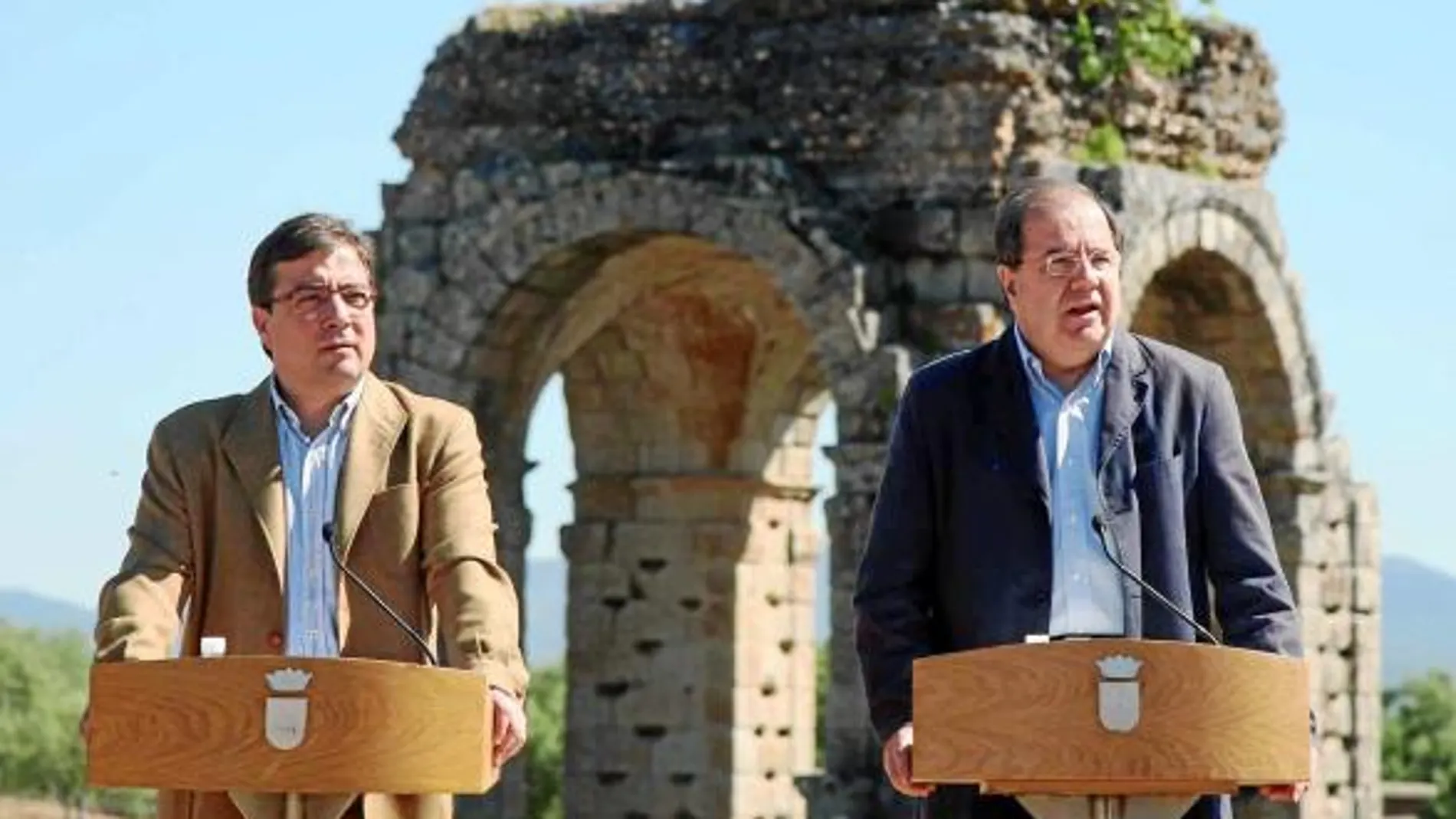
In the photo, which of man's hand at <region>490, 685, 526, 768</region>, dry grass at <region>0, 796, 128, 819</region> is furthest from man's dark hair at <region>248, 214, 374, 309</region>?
dry grass at <region>0, 796, 128, 819</region>

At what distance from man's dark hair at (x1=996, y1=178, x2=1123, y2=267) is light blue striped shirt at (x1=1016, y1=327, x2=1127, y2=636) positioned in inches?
7.3

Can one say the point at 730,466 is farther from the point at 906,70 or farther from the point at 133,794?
the point at 133,794

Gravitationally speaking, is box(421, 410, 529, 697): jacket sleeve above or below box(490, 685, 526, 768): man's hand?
above

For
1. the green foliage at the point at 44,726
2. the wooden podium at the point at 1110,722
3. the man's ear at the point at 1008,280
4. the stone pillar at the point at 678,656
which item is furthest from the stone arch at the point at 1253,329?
the wooden podium at the point at 1110,722

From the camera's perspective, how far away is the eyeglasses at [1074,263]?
27.2 ft

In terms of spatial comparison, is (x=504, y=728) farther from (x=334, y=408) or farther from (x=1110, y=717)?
(x=1110, y=717)

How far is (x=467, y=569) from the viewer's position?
8555 millimetres

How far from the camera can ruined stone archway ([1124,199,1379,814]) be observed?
23125 mm

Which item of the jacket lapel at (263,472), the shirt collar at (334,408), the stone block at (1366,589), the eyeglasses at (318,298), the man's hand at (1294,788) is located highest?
the stone block at (1366,589)

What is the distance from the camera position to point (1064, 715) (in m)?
7.59

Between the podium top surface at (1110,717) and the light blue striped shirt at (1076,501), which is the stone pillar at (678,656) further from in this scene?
the podium top surface at (1110,717)

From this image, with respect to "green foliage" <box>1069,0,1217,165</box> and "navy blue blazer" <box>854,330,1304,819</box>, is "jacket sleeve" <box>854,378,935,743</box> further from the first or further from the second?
"green foliage" <box>1069,0,1217,165</box>

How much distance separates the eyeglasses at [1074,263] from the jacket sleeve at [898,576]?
417 mm

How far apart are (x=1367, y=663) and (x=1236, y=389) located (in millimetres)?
1677
